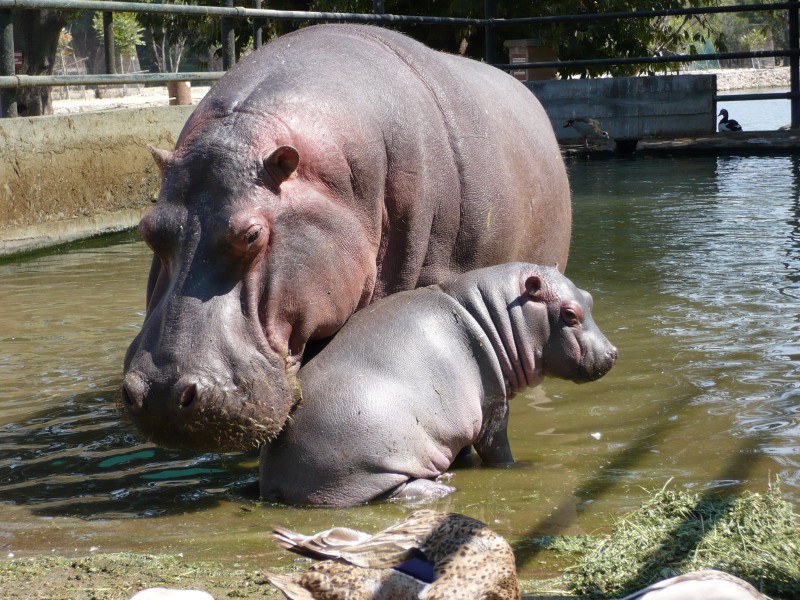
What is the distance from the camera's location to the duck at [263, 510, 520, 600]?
8.53 ft

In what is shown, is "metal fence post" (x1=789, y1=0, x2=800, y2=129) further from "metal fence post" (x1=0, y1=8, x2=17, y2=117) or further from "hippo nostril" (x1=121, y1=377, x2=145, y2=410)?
"hippo nostril" (x1=121, y1=377, x2=145, y2=410)

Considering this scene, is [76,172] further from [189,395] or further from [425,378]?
[189,395]

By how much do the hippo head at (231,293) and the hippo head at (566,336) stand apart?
2.62 feet

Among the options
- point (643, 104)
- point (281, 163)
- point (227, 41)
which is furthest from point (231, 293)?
point (643, 104)

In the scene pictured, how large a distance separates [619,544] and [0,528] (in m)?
1.87

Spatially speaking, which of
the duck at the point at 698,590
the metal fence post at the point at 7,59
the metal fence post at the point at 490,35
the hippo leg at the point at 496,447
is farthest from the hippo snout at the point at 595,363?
the metal fence post at the point at 490,35

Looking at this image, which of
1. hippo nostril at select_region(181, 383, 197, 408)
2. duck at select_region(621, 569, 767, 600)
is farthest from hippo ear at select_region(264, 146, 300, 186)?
duck at select_region(621, 569, 767, 600)

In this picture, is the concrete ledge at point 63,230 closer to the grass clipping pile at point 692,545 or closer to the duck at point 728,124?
the grass clipping pile at point 692,545

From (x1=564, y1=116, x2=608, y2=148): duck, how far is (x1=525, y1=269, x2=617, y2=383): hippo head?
11.1 m

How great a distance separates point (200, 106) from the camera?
4.32 meters

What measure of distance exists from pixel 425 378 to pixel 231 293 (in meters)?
0.75

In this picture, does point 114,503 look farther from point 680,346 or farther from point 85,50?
point 85,50

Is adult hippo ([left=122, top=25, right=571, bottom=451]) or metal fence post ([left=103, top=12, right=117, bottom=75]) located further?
metal fence post ([left=103, top=12, right=117, bottom=75])

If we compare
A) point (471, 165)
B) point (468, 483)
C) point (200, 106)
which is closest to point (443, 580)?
point (468, 483)
